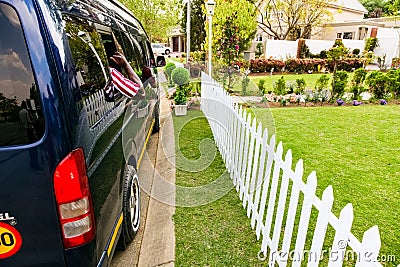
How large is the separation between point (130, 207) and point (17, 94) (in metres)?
1.54

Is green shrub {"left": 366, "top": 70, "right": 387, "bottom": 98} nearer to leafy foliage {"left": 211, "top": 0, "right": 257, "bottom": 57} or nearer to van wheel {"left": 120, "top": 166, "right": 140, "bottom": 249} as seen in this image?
leafy foliage {"left": 211, "top": 0, "right": 257, "bottom": 57}

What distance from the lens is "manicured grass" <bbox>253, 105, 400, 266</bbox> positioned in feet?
9.42

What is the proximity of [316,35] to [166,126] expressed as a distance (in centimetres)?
2481

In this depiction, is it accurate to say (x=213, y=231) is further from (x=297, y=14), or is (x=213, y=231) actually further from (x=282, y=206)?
(x=297, y=14)

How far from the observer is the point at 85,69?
168 centimetres

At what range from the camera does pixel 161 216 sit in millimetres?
3068

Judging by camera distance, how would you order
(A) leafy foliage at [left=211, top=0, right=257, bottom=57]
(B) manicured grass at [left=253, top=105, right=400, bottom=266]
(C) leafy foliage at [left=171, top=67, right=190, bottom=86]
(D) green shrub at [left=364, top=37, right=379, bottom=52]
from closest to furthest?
(B) manicured grass at [left=253, top=105, right=400, bottom=266]
(C) leafy foliage at [left=171, top=67, right=190, bottom=86]
(A) leafy foliage at [left=211, top=0, right=257, bottom=57]
(D) green shrub at [left=364, top=37, right=379, bottom=52]

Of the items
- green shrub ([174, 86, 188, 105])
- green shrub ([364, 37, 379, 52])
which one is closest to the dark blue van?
green shrub ([174, 86, 188, 105])

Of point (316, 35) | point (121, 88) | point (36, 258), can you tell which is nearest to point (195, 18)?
point (316, 35)

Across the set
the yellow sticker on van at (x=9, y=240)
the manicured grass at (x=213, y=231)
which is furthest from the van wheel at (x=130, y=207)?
the yellow sticker on van at (x=9, y=240)

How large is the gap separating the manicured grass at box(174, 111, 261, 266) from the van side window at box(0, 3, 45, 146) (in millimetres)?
1670

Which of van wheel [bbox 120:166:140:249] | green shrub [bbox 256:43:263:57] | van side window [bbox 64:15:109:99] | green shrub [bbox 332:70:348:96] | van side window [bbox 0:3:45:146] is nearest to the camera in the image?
van side window [bbox 0:3:45:146]

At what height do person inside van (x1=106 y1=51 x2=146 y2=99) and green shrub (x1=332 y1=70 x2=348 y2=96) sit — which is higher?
person inside van (x1=106 y1=51 x2=146 y2=99)

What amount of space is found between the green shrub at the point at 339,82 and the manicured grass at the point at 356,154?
3.07ft
